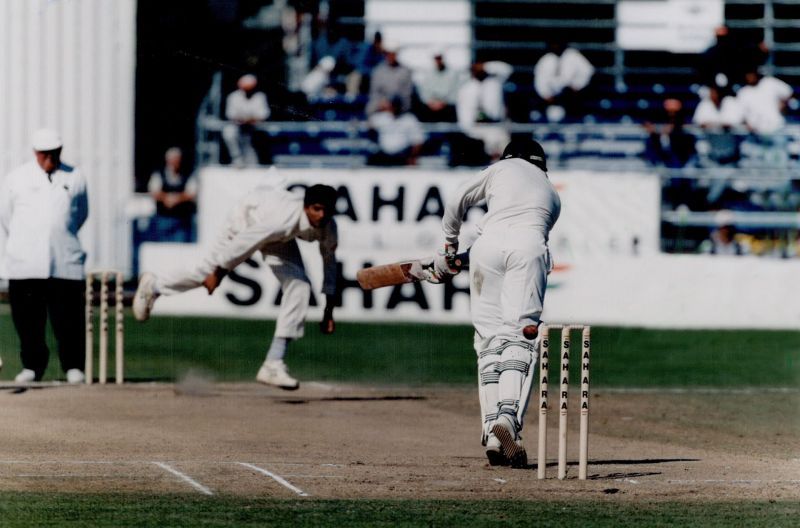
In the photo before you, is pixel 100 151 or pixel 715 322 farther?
pixel 100 151

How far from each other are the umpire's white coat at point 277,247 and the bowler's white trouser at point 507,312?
11.5 ft

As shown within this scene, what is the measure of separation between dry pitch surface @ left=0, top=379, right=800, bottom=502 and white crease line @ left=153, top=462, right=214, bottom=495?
0.04ft

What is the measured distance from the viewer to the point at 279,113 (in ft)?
78.3

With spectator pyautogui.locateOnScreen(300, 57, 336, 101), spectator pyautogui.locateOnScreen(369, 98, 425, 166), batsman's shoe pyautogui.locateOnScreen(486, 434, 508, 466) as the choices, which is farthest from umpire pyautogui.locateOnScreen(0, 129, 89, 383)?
spectator pyautogui.locateOnScreen(300, 57, 336, 101)

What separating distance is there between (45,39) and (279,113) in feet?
11.0

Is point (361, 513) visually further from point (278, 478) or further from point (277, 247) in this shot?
point (277, 247)

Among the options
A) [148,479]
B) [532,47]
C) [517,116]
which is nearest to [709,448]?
[148,479]

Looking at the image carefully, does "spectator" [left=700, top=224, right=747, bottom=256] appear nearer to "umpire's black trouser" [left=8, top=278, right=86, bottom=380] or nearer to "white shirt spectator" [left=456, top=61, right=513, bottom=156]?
"white shirt spectator" [left=456, top=61, right=513, bottom=156]

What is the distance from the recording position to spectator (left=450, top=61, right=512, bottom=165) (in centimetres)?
2323

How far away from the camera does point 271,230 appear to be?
13.5 m

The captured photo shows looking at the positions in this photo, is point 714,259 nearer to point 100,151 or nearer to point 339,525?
point 100,151

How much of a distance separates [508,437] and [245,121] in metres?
14.4

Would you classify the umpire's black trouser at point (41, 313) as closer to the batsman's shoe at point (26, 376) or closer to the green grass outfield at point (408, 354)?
the batsman's shoe at point (26, 376)

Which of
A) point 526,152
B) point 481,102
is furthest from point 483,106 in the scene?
point 526,152
